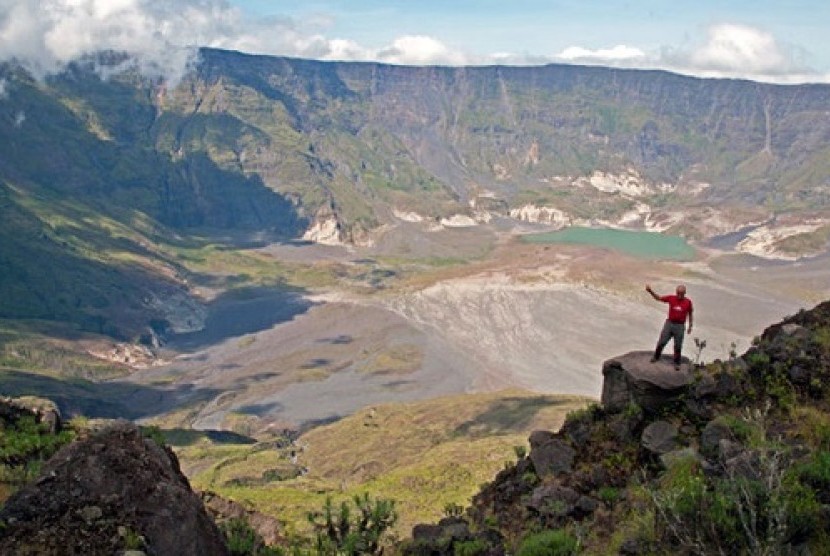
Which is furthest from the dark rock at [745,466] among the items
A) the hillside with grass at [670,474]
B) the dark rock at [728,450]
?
the dark rock at [728,450]

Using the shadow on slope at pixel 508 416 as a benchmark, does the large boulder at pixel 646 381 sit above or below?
above

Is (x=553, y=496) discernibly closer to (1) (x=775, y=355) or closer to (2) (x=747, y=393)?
(2) (x=747, y=393)

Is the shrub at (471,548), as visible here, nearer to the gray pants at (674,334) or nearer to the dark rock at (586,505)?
the dark rock at (586,505)

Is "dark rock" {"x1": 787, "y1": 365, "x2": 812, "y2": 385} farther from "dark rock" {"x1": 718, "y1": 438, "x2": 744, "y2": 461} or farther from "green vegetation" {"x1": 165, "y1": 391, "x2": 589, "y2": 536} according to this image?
"green vegetation" {"x1": 165, "y1": 391, "x2": 589, "y2": 536}

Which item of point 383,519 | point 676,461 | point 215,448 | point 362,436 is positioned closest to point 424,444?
point 362,436

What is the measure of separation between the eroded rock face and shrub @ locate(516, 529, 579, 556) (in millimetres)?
6859

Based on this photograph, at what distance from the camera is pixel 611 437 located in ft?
79.4

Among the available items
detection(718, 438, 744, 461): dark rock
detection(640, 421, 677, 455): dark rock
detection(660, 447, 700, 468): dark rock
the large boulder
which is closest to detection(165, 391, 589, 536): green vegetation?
the large boulder

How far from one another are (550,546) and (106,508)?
9.36 metres

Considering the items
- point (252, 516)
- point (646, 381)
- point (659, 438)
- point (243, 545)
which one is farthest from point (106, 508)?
point (252, 516)

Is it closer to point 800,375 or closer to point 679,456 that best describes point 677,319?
point 800,375

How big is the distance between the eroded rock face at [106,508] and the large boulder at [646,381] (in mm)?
13402

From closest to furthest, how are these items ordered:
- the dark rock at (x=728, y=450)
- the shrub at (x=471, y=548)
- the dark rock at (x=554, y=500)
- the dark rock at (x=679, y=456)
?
the dark rock at (x=728, y=450) → the dark rock at (x=679, y=456) → the shrub at (x=471, y=548) → the dark rock at (x=554, y=500)

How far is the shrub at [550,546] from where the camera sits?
16.0 m
